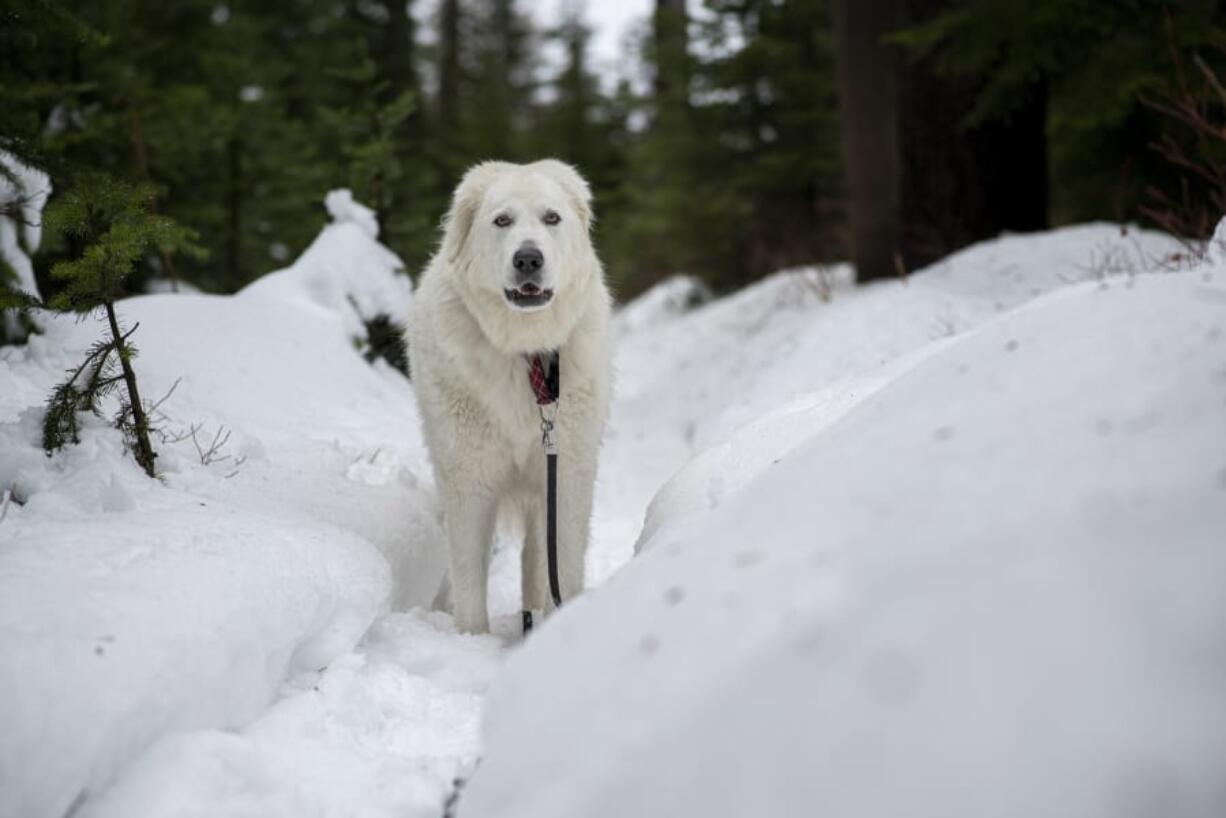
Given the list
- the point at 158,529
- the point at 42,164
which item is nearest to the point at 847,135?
the point at 42,164

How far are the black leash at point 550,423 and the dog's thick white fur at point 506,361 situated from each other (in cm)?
4

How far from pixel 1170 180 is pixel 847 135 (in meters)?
3.30

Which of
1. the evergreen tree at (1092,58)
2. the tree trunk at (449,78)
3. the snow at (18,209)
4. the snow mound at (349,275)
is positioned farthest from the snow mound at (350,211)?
the tree trunk at (449,78)

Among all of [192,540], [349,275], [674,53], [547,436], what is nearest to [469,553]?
[547,436]

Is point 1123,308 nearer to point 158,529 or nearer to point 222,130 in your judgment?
point 158,529

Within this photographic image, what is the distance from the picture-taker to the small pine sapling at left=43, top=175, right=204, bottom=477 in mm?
3109

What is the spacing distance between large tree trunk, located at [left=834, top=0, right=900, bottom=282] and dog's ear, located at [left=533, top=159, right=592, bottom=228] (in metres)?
5.74

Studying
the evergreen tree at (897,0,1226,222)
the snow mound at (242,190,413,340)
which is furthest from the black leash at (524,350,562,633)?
→ the evergreen tree at (897,0,1226,222)

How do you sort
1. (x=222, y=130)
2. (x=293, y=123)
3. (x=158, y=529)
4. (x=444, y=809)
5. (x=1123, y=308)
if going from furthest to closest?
(x=293, y=123), (x=222, y=130), (x=158, y=529), (x=444, y=809), (x=1123, y=308)

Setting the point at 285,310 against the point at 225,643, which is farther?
the point at 285,310

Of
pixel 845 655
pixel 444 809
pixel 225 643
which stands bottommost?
pixel 444 809

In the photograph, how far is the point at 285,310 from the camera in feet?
19.3

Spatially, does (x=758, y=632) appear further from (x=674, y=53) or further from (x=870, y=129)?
(x=674, y=53)

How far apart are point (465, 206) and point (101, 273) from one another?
4.89 feet
